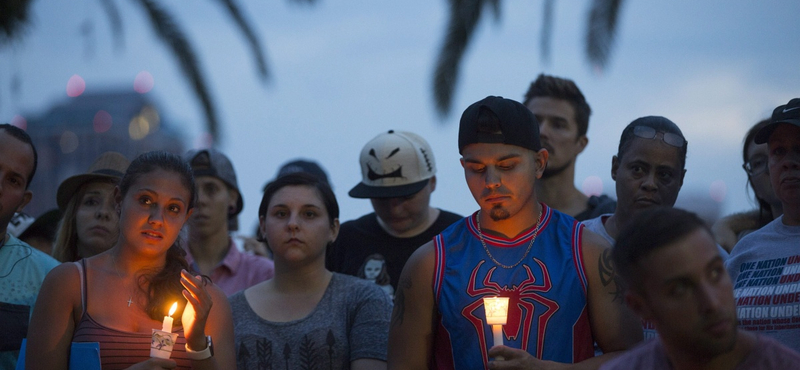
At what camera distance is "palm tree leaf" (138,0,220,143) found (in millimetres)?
7781

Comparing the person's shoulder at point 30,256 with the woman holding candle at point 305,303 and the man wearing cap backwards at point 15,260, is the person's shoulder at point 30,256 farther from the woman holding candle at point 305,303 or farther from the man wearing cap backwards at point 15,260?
the woman holding candle at point 305,303

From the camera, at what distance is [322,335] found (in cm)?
452

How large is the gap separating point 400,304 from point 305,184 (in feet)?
4.94

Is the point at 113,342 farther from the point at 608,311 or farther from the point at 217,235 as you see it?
the point at 217,235

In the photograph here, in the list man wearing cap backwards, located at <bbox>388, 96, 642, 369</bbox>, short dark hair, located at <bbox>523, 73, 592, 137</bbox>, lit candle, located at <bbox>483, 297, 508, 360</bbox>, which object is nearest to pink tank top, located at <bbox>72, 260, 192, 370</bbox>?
man wearing cap backwards, located at <bbox>388, 96, 642, 369</bbox>

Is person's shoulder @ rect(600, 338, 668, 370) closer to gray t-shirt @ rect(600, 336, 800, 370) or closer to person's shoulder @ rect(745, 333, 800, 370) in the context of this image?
gray t-shirt @ rect(600, 336, 800, 370)

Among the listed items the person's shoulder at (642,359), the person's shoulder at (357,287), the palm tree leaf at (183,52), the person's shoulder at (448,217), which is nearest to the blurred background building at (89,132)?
the palm tree leaf at (183,52)

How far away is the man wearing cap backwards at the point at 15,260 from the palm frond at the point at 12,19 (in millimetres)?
3218

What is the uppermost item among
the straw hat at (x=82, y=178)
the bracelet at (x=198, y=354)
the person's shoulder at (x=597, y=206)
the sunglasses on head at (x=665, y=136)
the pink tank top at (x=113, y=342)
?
the straw hat at (x=82, y=178)

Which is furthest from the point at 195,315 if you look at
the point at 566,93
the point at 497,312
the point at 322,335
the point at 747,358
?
the point at 566,93

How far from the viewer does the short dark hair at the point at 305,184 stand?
Result: 5.09m

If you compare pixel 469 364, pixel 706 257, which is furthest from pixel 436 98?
pixel 706 257

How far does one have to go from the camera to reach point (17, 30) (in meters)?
7.50

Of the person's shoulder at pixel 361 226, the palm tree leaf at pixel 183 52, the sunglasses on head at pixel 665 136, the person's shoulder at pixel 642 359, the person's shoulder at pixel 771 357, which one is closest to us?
the person's shoulder at pixel 771 357
